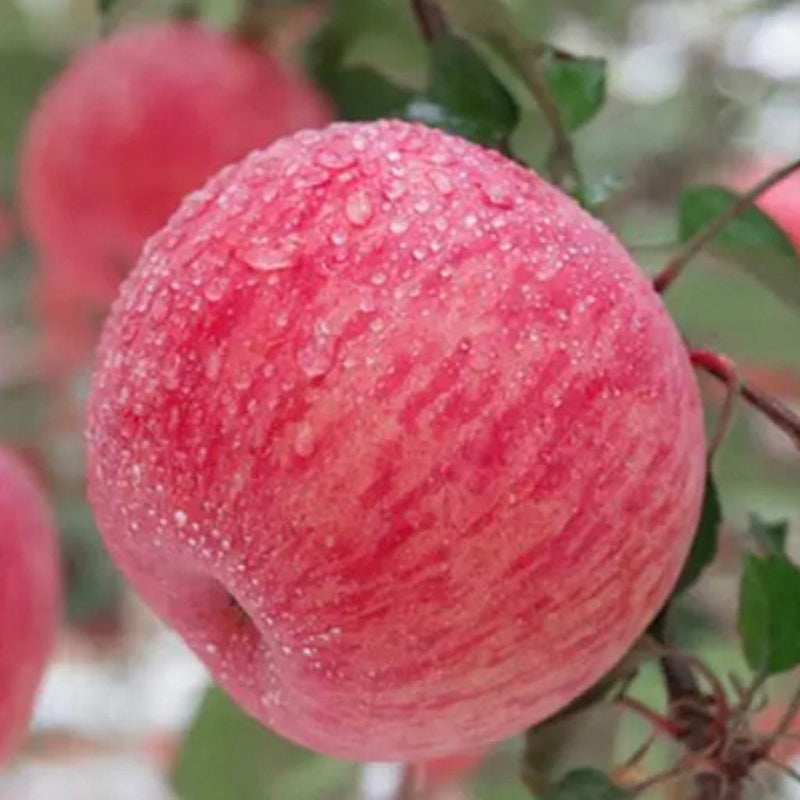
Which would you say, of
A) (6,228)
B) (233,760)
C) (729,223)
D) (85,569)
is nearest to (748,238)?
(729,223)

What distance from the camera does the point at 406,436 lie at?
0.43m

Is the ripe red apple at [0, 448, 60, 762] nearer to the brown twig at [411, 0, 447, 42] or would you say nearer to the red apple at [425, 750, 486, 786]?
the brown twig at [411, 0, 447, 42]

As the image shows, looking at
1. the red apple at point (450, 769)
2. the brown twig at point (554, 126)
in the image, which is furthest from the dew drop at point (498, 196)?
the red apple at point (450, 769)

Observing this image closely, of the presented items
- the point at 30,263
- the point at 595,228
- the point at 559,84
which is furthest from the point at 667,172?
the point at 595,228

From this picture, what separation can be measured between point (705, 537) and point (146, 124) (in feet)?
1.58

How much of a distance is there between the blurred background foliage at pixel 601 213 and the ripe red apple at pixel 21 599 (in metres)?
0.19

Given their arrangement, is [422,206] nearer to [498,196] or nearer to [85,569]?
[498,196]

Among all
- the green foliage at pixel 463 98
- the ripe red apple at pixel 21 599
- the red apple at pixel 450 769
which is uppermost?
the green foliage at pixel 463 98

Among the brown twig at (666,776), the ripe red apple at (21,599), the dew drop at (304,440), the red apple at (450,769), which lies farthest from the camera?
the red apple at (450,769)

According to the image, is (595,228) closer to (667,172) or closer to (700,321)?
(700,321)

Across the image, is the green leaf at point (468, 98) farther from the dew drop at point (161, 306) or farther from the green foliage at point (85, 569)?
the green foliage at point (85, 569)

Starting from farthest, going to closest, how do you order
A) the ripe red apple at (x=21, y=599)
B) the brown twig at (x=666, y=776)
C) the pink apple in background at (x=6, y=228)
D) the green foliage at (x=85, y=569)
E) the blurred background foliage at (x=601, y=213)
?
the green foliage at (x=85, y=569), the pink apple in background at (x=6, y=228), the blurred background foliage at (x=601, y=213), the ripe red apple at (x=21, y=599), the brown twig at (x=666, y=776)

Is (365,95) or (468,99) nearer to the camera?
(468,99)

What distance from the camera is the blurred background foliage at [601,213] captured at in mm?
875
